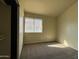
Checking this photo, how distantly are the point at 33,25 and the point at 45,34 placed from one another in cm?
118

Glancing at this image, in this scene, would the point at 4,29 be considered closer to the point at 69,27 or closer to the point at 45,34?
the point at 69,27

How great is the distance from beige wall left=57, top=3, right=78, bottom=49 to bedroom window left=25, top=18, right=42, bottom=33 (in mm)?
1558

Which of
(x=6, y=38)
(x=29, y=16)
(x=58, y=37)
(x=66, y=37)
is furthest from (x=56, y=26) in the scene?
(x=6, y=38)

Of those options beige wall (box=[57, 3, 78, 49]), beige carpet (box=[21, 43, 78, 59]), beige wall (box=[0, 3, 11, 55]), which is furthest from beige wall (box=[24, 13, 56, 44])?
beige wall (box=[0, 3, 11, 55])

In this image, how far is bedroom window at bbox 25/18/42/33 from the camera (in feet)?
21.5

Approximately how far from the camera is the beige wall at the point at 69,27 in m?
5.00

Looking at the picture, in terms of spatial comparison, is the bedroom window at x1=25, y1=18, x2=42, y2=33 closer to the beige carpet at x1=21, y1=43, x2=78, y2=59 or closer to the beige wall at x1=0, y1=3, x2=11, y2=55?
the beige carpet at x1=21, y1=43, x2=78, y2=59

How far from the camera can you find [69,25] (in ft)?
18.6

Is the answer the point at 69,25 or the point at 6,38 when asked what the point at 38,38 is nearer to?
the point at 69,25

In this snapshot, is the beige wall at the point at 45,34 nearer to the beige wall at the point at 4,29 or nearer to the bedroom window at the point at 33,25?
the bedroom window at the point at 33,25

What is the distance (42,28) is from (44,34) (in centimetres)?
49

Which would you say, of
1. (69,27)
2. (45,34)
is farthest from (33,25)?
(69,27)

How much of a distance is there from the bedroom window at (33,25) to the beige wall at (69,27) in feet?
5.11

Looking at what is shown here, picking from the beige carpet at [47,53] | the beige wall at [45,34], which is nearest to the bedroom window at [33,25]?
the beige wall at [45,34]
